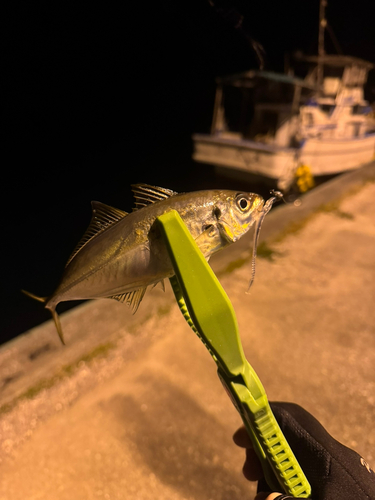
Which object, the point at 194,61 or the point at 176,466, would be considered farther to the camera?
the point at 194,61

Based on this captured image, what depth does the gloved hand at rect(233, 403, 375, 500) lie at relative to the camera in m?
1.01

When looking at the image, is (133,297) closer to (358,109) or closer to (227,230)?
(227,230)

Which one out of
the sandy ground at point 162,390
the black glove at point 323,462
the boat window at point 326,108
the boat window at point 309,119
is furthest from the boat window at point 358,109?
the black glove at point 323,462

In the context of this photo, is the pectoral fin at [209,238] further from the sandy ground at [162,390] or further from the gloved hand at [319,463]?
the sandy ground at [162,390]

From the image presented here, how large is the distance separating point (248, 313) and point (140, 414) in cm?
117

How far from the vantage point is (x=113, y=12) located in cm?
1182

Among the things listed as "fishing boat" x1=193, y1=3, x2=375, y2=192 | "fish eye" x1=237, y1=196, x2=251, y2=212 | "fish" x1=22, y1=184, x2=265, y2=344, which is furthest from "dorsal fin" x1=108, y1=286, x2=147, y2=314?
"fishing boat" x1=193, y1=3, x2=375, y2=192

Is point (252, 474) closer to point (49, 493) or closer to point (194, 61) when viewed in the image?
point (49, 493)

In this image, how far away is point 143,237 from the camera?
887 millimetres

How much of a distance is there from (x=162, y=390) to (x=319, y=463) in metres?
1.19

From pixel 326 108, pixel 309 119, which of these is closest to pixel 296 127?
pixel 309 119

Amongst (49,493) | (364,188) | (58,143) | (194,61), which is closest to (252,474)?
(49,493)

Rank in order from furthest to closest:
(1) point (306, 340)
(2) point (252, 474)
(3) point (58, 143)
Answer: (3) point (58, 143)
(1) point (306, 340)
(2) point (252, 474)

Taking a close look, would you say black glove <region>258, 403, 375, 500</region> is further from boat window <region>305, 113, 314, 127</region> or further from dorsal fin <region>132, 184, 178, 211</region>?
boat window <region>305, 113, 314, 127</region>
